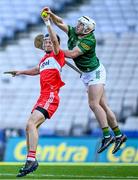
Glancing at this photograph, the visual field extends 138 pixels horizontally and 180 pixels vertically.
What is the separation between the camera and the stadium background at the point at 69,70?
64.7ft

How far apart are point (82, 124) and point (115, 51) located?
3018 mm

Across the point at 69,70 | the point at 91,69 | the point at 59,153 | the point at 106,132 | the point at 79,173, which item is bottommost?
the point at 59,153

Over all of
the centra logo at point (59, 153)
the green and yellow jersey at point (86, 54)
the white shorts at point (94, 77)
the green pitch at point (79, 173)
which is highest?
the green and yellow jersey at point (86, 54)

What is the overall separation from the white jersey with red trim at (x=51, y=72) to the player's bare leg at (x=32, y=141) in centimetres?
41

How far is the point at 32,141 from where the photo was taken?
10.2 metres

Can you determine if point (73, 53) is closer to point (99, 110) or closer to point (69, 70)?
point (99, 110)

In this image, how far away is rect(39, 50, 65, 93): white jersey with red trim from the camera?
412 inches

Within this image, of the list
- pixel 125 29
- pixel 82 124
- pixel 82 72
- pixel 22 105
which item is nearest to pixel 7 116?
pixel 22 105

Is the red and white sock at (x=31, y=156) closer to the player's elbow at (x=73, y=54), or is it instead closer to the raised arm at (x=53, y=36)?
the raised arm at (x=53, y=36)

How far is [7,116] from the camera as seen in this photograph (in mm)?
21094

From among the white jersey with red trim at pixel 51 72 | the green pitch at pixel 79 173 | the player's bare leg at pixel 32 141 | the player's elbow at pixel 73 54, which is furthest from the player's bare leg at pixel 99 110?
the player's bare leg at pixel 32 141

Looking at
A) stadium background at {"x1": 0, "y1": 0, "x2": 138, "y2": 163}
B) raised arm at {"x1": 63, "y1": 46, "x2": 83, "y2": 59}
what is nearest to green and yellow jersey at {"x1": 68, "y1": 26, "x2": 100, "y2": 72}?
raised arm at {"x1": 63, "y1": 46, "x2": 83, "y2": 59}

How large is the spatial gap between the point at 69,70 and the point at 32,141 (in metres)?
11.8

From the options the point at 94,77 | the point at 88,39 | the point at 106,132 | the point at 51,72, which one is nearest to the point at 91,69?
the point at 94,77
